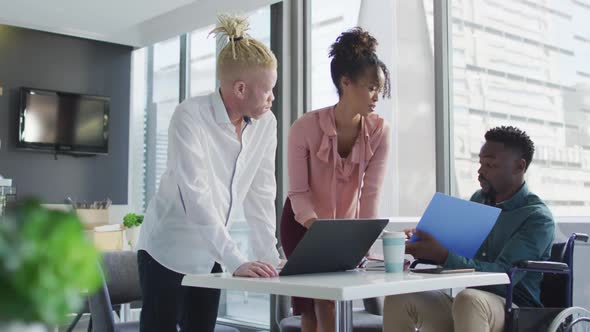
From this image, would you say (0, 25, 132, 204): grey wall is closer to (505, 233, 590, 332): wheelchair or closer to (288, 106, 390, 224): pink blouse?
(288, 106, 390, 224): pink blouse

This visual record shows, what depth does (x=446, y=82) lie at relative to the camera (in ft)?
12.8

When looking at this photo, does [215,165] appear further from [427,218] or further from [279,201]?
[279,201]

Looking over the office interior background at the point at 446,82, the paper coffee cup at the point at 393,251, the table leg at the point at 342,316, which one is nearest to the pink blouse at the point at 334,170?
the paper coffee cup at the point at 393,251

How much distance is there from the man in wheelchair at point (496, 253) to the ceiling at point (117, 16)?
10.3ft

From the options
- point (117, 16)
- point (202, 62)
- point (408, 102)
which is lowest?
point (408, 102)

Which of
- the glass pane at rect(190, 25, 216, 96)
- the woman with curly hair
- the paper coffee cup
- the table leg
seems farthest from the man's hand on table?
the glass pane at rect(190, 25, 216, 96)

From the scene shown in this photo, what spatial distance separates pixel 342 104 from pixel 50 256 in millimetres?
2079

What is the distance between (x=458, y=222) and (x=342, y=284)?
61 cm

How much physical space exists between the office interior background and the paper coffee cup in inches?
64.4

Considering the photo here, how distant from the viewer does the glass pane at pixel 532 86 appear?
329 centimetres

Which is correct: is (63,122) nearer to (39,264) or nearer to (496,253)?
(496,253)

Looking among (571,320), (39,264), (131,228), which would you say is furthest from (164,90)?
(39,264)

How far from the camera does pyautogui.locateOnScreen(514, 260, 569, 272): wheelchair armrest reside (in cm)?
190

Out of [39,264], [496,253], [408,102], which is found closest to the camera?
[39,264]
